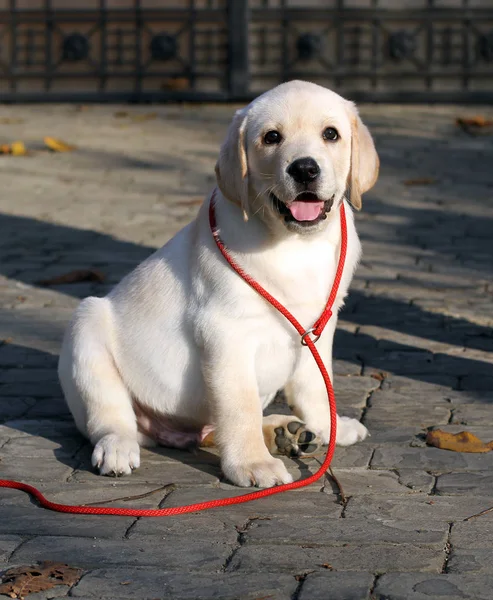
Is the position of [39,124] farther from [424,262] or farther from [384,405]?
[384,405]

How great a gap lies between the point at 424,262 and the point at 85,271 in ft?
7.25

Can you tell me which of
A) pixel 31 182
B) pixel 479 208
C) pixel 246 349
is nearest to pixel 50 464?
pixel 246 349

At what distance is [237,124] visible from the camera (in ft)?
13.5

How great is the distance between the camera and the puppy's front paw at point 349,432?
14.5 ft

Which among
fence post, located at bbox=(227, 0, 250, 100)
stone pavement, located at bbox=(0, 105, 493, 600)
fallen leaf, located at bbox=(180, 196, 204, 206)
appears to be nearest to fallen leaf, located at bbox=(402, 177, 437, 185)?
stone pavement, located at bbox=(0, 105, 493, 600)

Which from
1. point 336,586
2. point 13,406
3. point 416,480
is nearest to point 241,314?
point 416,480

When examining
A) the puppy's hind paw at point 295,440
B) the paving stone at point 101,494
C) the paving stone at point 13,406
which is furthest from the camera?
the paving stone at point 13,406

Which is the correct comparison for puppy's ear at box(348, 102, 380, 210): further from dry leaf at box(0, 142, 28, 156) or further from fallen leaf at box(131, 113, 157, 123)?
fallen leaf at box(131, 113, 157, 123)

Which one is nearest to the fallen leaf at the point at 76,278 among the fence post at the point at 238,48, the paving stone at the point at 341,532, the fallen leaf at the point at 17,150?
the paving stone at the point at 341,532

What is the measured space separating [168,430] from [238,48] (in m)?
10.9

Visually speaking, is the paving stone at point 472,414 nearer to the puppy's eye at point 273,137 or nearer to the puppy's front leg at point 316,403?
the puppy's front leg at point 316,403

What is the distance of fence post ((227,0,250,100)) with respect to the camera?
48.1 ft

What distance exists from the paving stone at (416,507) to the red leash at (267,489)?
254mm

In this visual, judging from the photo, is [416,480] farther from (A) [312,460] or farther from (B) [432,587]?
(B) [432,587]
